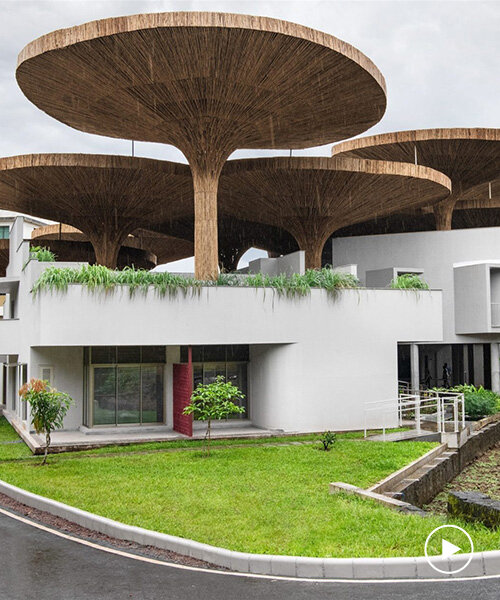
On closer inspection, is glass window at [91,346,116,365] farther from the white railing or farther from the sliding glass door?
the white railing

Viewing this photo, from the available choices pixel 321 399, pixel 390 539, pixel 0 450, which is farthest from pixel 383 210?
pixel 390 539

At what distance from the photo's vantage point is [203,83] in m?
19.2

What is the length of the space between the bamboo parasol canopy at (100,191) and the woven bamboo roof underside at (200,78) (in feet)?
8.41

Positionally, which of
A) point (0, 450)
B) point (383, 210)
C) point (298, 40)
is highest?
point (298, 40)

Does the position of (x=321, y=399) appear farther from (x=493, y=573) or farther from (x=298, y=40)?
(x=493, y=573)

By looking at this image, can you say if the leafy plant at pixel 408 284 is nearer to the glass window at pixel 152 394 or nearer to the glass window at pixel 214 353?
the glass window at pixel 214 353

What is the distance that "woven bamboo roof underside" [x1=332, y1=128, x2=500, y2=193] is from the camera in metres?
32.1

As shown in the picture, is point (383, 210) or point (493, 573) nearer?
point (493, 573)

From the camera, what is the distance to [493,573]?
8.09 metres

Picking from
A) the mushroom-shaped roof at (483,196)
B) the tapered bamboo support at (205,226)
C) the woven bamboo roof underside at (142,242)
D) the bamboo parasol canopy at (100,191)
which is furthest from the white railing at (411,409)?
the woven bamboo roof underside at (142,242)

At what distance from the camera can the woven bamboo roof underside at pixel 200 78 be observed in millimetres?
17484

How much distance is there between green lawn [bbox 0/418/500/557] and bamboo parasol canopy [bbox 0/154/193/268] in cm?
1228

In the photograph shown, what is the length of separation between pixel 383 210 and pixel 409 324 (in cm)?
927
